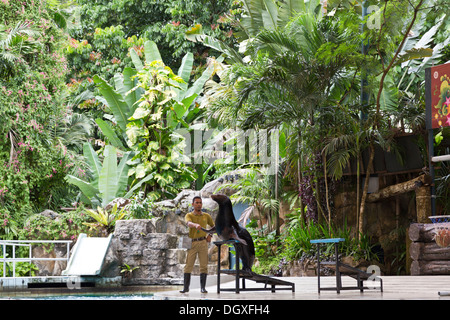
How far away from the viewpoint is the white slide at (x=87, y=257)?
41.5 feet

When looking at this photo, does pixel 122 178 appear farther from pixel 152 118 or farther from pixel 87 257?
pixel 87 257

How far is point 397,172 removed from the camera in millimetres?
12250

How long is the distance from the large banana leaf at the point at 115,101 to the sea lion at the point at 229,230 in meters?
11.0

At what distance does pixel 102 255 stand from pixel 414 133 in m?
6.62

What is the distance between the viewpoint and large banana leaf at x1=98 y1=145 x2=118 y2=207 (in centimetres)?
1641

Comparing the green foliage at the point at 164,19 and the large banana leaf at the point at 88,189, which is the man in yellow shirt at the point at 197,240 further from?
the green foliage at the point at 164,19

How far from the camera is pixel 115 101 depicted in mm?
17766

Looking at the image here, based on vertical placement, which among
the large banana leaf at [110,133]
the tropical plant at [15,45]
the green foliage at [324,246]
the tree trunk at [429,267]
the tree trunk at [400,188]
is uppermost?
the tropical plant at [15,45]

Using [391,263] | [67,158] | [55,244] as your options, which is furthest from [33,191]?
[391,263]

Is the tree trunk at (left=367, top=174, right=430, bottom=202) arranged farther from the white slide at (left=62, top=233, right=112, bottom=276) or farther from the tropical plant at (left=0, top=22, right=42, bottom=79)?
the tropical plant at (left=0, top=22, right=42, bottom=79)

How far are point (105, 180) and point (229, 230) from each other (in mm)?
10073

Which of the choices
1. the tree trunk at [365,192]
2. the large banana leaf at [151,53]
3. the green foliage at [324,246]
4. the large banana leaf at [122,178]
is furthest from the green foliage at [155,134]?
the tree trunk at [365,192]

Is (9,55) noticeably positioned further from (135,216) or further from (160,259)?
(160,259)

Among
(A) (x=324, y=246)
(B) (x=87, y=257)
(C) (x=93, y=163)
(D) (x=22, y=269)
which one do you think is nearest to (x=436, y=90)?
(A) (x=324, y=246)
